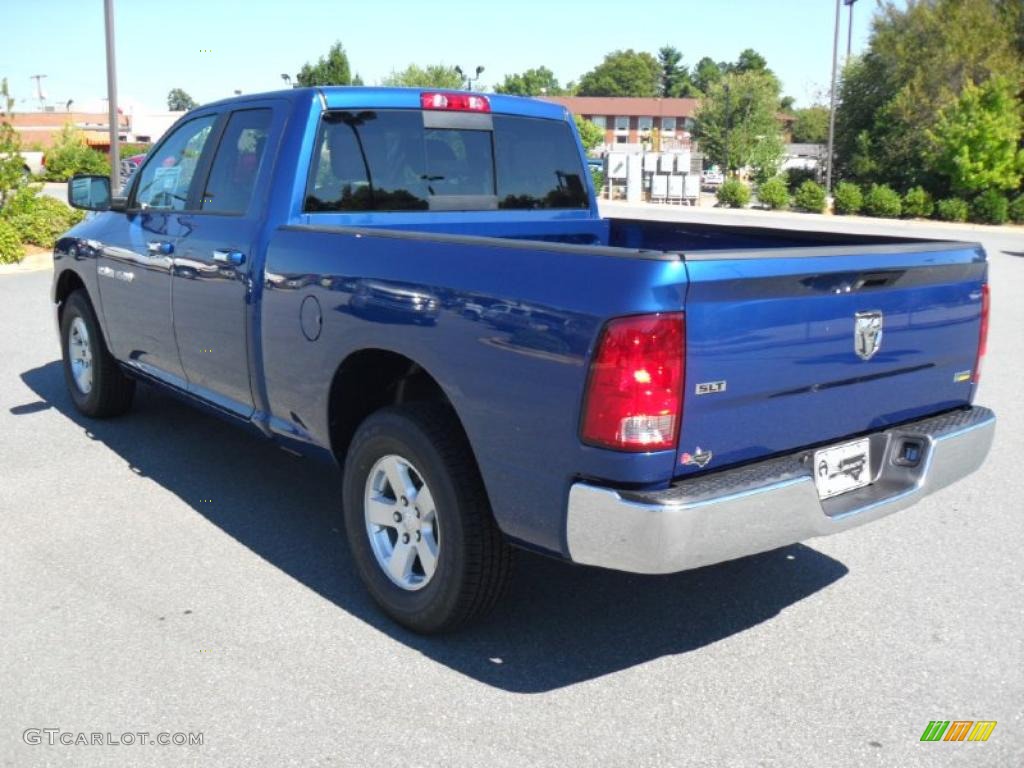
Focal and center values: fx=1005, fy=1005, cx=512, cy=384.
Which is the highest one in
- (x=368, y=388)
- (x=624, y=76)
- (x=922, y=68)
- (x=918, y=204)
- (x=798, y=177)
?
(x=624, y=76)

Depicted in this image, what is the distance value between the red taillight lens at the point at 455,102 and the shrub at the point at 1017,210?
3148cm

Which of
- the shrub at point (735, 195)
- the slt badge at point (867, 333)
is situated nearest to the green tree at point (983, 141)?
the shrub at point (735, 195)

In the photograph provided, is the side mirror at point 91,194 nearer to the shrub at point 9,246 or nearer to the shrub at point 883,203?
the shrub at point 9,246

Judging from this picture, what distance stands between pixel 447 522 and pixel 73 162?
120ft

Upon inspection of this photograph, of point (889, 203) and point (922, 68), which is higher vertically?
point (922, 68)

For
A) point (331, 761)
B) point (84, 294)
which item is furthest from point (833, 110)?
point (331, 761)

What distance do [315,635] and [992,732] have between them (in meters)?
2.36

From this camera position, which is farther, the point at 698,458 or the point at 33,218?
the point at 33,218

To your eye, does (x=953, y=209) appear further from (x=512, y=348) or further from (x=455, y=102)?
(x=512, y=348)

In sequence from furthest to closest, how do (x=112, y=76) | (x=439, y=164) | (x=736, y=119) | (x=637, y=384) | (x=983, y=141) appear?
(x=736, y=119)
(x=983, y=141)
(x=112, y=76)
(x=439, y=164)
(x=637, y=384)

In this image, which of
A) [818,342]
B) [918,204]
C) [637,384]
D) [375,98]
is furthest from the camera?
[918,204]

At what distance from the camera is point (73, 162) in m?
35.8

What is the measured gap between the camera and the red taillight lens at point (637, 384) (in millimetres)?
2889

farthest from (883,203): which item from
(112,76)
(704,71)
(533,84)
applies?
(704,71)
